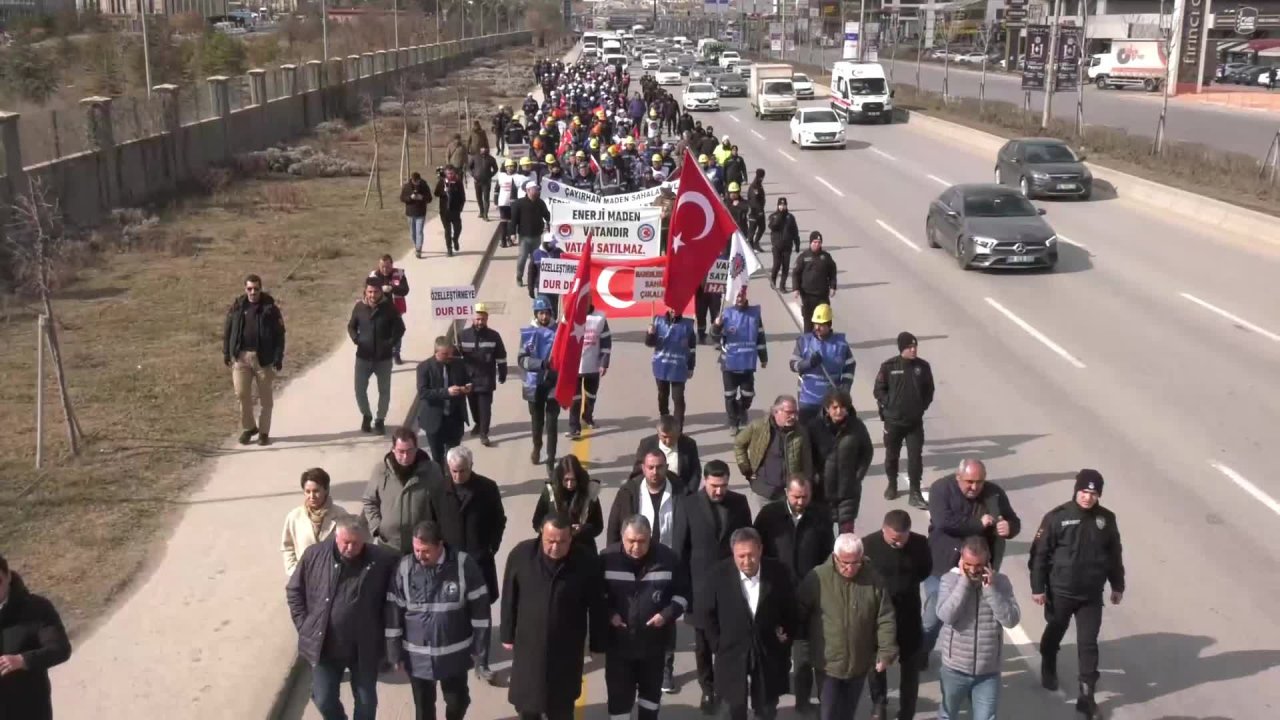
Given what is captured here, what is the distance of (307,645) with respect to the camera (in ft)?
22.1

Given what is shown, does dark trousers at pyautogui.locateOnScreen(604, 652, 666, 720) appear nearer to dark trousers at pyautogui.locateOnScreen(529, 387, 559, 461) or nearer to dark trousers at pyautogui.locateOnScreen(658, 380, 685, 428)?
dark trousers at pyautogui.locateOnScreen(529, 387, 559, 461)

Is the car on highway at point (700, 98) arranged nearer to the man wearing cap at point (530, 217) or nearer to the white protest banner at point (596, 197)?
the man wearing cap at point (530, 217)

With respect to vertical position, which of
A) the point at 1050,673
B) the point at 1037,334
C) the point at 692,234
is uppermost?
the point at 692,234

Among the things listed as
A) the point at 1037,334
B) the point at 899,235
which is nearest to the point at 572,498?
the point at 1037,334

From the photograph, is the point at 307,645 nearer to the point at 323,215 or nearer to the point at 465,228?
the point at 465,228

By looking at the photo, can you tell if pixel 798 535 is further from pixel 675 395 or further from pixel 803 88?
pixel 803 88

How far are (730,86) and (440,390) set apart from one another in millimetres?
59662

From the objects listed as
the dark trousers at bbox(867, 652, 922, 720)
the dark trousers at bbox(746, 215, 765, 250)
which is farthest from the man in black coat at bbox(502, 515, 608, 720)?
the dark trousers at bbox(746, 215, 765, 250)

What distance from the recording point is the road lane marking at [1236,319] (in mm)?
17203

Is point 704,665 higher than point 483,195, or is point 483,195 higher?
point 483,195

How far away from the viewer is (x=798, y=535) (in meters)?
7.43

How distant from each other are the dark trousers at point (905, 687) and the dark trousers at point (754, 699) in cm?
47

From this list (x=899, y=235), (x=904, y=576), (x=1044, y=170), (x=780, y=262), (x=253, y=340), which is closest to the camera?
(x=904, y=576)

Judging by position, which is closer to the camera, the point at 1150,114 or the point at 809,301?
the point at 809,301
